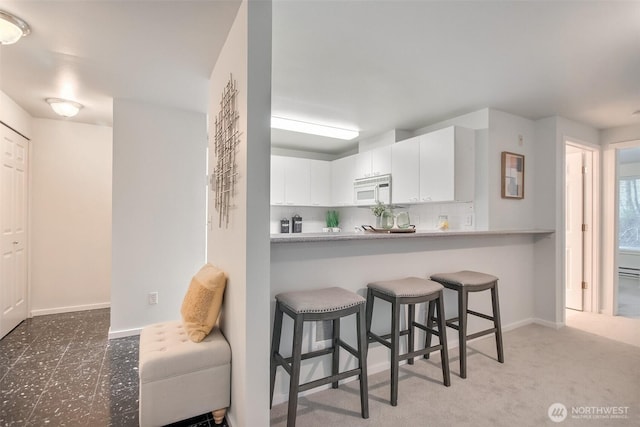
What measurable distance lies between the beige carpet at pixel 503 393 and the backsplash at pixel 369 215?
1384 millimetres

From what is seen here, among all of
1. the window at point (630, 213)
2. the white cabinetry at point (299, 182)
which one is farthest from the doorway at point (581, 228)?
the white cabinetry at point (299, 182)

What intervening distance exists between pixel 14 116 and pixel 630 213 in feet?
33.1

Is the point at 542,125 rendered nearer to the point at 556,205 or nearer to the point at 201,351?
the point at 556,205

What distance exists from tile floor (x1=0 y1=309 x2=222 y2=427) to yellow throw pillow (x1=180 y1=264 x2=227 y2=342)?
0.55m

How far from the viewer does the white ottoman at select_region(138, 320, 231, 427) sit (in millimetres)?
1681

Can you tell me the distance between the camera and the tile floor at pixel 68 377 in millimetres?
1881

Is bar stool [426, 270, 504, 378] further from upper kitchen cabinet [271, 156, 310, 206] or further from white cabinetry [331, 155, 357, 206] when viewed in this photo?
upper kitchen cabinet [271, 156, 310, 206]

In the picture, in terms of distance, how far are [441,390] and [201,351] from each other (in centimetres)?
167

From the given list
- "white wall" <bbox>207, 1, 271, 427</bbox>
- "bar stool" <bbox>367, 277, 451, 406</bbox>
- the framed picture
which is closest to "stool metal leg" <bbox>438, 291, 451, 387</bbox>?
"bar stool" <bbox>367, 277, 451, 406</bbox>

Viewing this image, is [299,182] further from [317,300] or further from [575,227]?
[575,227]

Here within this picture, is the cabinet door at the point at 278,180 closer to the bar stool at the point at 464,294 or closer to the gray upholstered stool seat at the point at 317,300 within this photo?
the bar stool at the point at 464,294

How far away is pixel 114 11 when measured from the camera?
1784 mm

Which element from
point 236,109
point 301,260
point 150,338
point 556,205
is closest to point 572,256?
point 556,205

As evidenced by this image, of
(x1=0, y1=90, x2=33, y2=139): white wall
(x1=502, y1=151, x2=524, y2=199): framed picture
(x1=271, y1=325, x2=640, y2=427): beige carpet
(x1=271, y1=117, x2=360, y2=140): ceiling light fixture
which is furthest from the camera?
(x1=271, y1=117, x2=360, y2=140): ceiling light fixture
